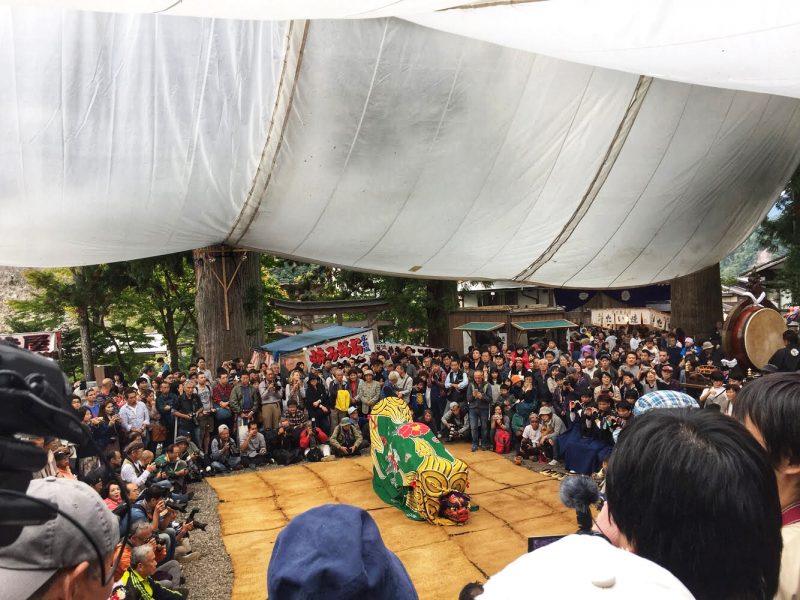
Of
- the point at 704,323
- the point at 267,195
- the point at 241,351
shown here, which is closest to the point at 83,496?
the point at 267,195

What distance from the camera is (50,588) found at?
1.10 meters

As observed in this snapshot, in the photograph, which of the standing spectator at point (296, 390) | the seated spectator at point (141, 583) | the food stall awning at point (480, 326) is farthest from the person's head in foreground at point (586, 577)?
the food stall awning at point (480, 326)

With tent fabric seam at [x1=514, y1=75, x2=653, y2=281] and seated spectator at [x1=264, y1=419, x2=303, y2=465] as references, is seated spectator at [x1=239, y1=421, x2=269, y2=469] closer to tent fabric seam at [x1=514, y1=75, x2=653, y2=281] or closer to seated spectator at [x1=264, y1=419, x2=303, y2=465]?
seated spectator at [x1=264, y1=419, x2=303, y2=465]

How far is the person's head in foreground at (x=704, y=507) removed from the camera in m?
1.15

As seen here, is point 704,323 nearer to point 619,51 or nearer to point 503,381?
point 503,381

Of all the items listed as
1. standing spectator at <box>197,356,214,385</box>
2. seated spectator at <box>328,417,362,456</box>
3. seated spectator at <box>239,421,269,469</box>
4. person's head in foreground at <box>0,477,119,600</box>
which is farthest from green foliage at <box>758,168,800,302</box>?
person's head in foreground at <box>0,477,119,600</box>

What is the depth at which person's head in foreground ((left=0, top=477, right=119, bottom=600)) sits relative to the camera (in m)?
1.06

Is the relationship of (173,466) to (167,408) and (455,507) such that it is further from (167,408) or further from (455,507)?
(455,507)

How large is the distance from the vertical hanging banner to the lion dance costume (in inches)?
200

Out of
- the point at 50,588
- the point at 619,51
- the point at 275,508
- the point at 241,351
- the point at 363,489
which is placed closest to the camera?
the point at 50,588

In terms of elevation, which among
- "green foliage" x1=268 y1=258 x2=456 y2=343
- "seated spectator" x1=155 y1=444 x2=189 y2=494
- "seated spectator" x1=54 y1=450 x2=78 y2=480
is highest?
"green foliage" x1=268 y1=258 x2=456 y2=343

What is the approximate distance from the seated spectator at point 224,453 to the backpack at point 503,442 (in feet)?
13.2

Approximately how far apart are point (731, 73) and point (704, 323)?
13.6 meters

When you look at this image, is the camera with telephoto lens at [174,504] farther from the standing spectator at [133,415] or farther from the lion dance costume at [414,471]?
the lion dance costume at [414,471]
